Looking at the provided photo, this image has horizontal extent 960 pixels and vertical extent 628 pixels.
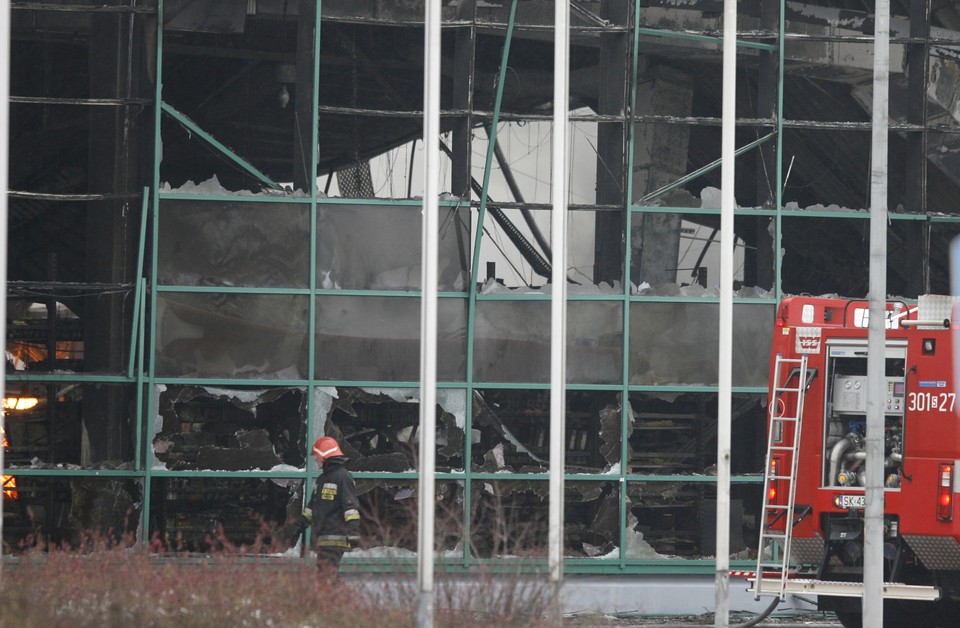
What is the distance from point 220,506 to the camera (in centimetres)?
1678

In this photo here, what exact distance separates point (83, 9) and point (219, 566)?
868 cm

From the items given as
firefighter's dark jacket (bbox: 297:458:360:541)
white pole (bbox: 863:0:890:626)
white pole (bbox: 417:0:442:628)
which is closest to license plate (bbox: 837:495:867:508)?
white pole (bbox: 863:0:890:626)

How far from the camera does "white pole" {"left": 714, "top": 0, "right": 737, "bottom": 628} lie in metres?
12.4

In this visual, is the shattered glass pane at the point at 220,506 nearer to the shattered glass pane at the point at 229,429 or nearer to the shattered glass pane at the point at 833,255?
the shattered glass pane at the point at 229,429

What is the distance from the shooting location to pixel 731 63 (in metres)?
13.4

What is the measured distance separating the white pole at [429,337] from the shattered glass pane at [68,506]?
6.35 metres

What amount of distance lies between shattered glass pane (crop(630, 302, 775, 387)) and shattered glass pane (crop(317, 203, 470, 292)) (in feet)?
7.37

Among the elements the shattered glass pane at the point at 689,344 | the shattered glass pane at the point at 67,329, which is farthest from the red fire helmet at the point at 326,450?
the shattered glass pane at the point at 689,344

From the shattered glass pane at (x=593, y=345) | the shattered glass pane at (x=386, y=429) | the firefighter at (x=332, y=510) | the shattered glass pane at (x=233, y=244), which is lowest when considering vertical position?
the firefighter at (x=332, y=510)

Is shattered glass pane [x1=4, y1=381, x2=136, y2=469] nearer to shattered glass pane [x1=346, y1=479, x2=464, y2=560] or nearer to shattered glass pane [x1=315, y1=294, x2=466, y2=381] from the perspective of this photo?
shattered glass pane [x1=315, y1=294, x2=466, y2=381]

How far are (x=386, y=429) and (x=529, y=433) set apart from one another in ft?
5.56

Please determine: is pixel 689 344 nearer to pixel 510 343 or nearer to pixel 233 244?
pixel 510 343

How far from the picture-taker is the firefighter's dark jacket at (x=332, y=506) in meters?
13.1

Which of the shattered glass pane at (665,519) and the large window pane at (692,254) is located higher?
the large window pane at (692,254)
